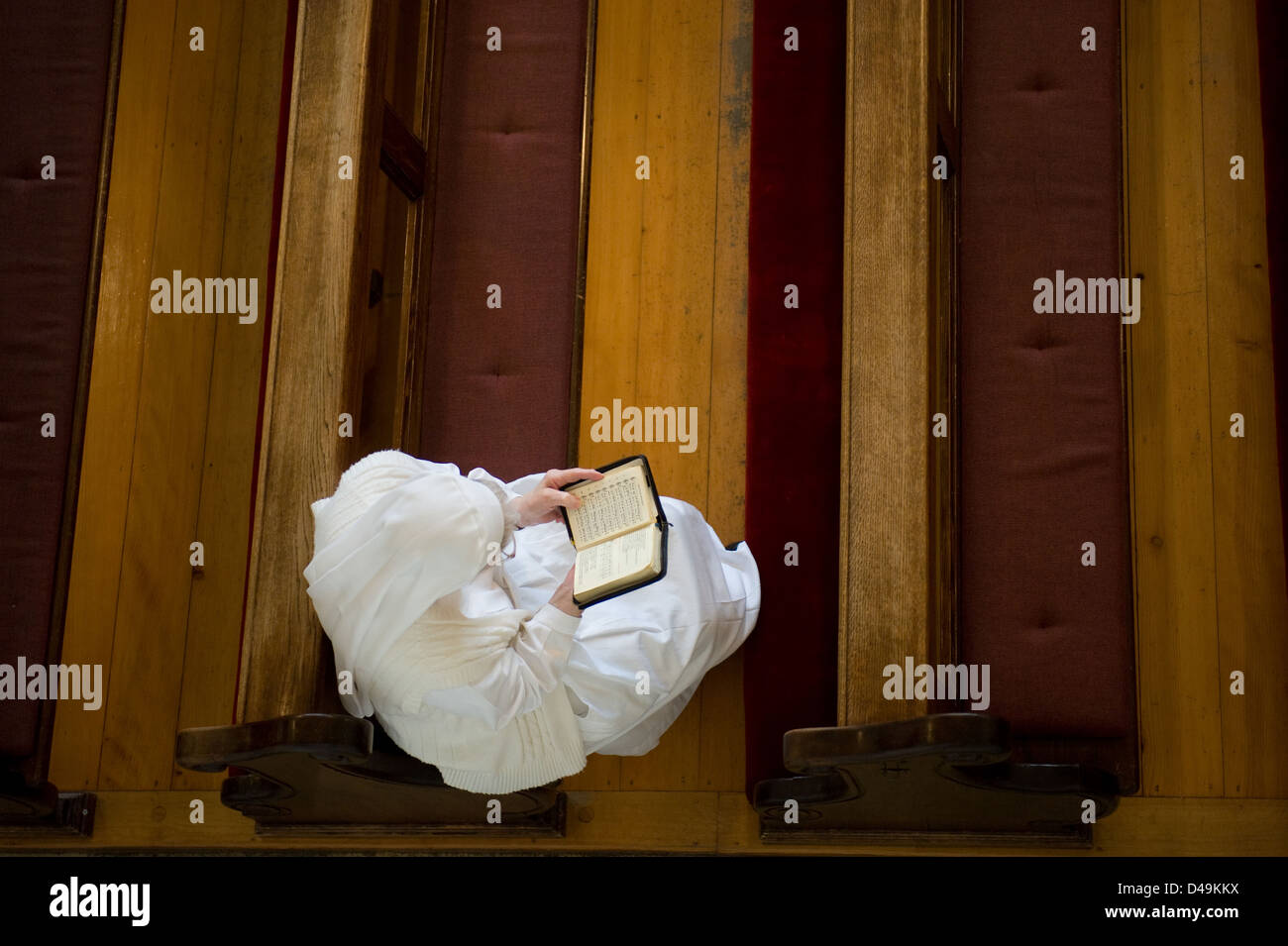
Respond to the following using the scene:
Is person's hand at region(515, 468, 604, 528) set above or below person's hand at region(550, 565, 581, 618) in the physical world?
above

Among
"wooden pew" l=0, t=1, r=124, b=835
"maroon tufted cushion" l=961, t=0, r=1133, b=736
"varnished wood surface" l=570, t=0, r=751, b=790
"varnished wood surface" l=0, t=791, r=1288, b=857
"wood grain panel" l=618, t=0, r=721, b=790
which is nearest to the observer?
"maroon tufted cushion" l=961, t=0, r=1133, b=736

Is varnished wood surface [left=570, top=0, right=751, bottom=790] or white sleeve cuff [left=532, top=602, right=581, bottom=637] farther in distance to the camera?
varnished wood surface [left=570, top=0, right=751, bottom=790]

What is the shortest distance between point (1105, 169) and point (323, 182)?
1.69 meters

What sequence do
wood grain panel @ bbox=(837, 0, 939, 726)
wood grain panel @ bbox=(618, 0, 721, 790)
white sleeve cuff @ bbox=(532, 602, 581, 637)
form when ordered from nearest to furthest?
1. wood grain panel @ bbox=(837, 0, 939, 726)
2. white sleeve cuff @ bbox=(532, 602, 581, 637)
3. wood grain panel @ bbox=(618, 0, 721, 790)

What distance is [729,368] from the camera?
127 inches

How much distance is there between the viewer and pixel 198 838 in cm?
312

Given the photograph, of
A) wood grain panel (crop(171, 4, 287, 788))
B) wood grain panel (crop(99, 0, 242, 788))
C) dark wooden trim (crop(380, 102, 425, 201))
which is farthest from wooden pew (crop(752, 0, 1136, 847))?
wood grain panel (crop(99, 0, 242, 788))

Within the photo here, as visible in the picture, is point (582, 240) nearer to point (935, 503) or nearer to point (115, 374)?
point (935, 503)

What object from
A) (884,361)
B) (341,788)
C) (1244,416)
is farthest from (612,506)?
(1244,416)

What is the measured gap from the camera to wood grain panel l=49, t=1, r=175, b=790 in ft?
10.7

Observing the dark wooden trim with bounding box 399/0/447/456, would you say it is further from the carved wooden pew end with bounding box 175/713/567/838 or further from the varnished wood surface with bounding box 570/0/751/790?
the carved wooden pew end with bounding box 175/713/567/838

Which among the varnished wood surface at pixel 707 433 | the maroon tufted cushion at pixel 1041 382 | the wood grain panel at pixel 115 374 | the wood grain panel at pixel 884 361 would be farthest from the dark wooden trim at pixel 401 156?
the maroon tufted cushion at pixel 1041 382

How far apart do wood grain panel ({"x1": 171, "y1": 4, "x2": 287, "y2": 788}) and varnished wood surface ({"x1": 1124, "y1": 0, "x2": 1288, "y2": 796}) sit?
2.23 metres

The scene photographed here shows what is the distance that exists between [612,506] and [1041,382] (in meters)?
1.07
